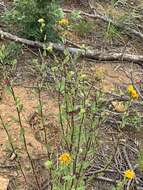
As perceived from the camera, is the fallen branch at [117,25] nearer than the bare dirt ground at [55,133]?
No

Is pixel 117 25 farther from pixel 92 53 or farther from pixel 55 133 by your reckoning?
pixel 55 133

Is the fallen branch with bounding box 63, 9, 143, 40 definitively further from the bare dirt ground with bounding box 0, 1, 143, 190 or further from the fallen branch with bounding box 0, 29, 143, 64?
the bare dirt ground with bounding box 0, 1, 143, 190

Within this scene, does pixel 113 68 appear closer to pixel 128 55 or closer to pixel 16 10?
pixel 128 55

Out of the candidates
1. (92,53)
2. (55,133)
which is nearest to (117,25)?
(92,53)

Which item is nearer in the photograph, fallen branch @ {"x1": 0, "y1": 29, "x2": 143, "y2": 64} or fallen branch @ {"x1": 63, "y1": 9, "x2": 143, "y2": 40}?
fallen branch @ {"x1": 0, "y1": 29, "x2": 143, "y2": 64}

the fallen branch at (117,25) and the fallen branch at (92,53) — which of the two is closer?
the fallen branch at (92,53)

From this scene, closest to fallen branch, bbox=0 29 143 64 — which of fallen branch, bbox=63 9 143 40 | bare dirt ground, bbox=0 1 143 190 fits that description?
bare dirt ground, bbox=0 1 143 190

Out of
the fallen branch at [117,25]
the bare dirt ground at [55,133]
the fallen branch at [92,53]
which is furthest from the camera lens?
the fallen branch at [117,25]

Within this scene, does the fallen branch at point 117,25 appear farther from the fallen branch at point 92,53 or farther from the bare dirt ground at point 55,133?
the bare dirt ground at point 55,133

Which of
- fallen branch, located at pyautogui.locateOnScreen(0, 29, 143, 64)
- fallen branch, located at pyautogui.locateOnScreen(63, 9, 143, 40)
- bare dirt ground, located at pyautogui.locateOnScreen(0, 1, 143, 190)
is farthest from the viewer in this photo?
fallen branch, located at pyautogui.locateOnScreen(63, 9, 143, 40)

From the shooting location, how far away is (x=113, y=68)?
481cm

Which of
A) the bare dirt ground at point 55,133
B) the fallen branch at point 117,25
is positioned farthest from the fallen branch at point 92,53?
the fallen branch at point 117,25

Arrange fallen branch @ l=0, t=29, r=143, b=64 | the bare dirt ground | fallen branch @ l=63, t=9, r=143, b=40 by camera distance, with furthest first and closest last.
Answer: fallen branch @ l=63, t=9, r=143, b=40
fallen branch @ l=0, t=29, r=143, b=64
the bare dirt ground

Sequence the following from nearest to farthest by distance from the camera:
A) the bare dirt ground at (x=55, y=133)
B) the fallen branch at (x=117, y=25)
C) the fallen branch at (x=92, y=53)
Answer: the bare dirt ground at (x=55, y=133)
the fallen branch at (x=92, y=53)
the fallen branch at (x=117, y=25)
